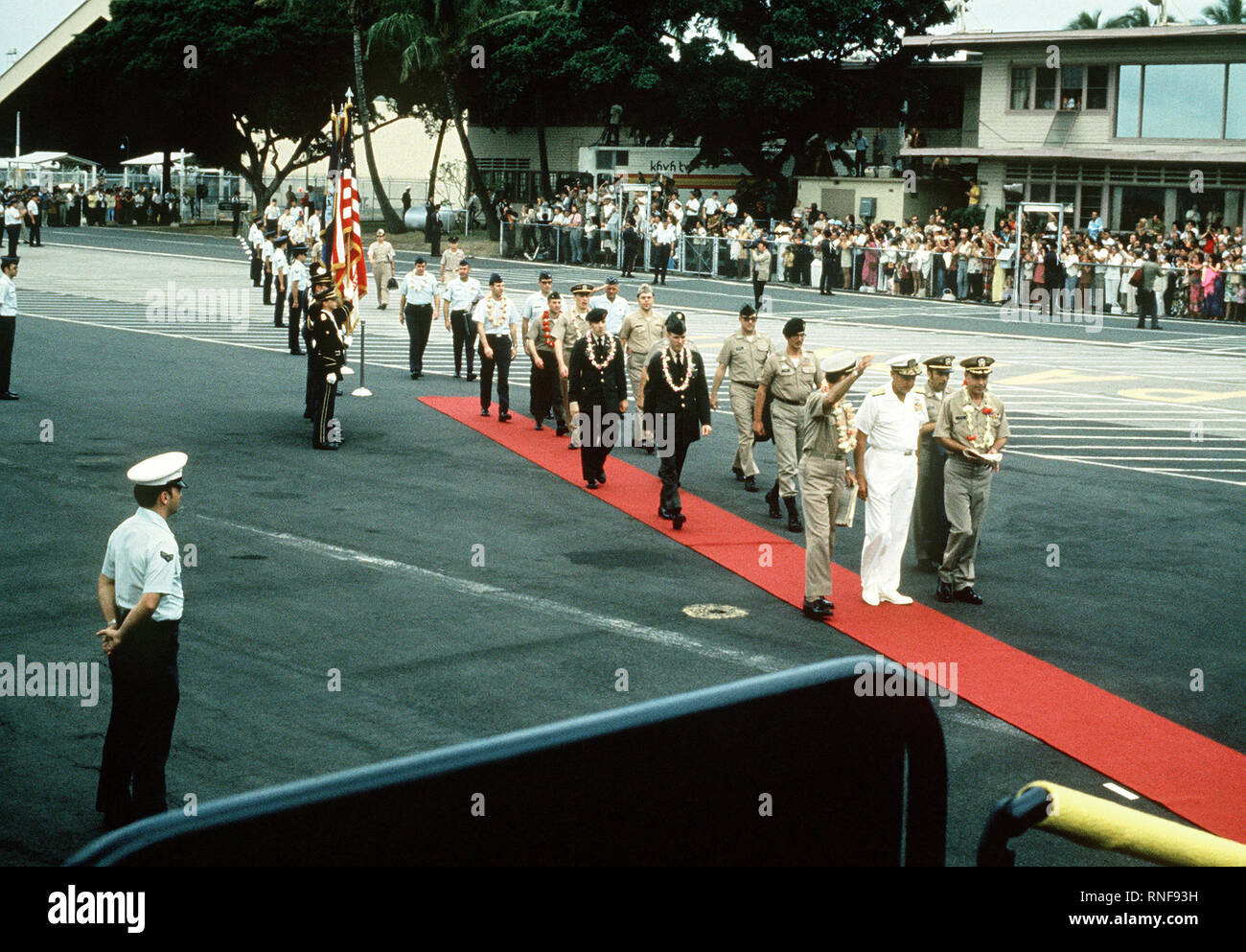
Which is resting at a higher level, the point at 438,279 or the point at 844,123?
the point at 844,123

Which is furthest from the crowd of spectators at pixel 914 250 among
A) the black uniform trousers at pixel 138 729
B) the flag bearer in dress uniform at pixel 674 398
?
the black uniform trousers at pixel 138 729

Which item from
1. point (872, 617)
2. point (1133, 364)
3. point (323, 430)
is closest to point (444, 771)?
point (872, 617)

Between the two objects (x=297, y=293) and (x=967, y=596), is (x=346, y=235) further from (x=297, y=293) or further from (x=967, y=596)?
(x=967, y=596)

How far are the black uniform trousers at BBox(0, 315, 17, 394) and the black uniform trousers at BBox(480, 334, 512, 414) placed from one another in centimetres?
651

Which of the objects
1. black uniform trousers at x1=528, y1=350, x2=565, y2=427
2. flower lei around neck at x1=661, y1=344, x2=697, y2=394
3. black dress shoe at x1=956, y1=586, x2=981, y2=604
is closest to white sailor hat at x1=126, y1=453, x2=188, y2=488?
black dress shoe at x1=956, y1=586, x2=981, y2=604

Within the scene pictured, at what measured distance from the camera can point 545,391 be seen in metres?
19.5

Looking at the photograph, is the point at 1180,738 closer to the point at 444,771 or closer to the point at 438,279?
the point at 444,771

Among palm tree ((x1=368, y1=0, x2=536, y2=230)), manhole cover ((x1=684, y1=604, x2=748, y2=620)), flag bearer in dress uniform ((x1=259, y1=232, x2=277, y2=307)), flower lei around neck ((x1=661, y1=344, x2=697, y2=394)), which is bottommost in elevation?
manhole cover ((x1=684, y1=604, x2=748, y2=620))

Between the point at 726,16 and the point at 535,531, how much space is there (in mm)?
41344

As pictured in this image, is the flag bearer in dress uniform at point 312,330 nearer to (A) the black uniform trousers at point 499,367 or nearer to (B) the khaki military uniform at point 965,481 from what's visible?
(A) the black uniform trousers at point 499,367

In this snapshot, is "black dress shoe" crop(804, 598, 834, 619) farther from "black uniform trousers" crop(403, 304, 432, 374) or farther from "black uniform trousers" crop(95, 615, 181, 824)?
"black uniform trousers" crop(403, 304, 432, 374)

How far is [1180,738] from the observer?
28.2ft

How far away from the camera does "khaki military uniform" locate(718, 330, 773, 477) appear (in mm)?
15766

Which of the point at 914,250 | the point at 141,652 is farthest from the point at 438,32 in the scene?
the point at 141,652
